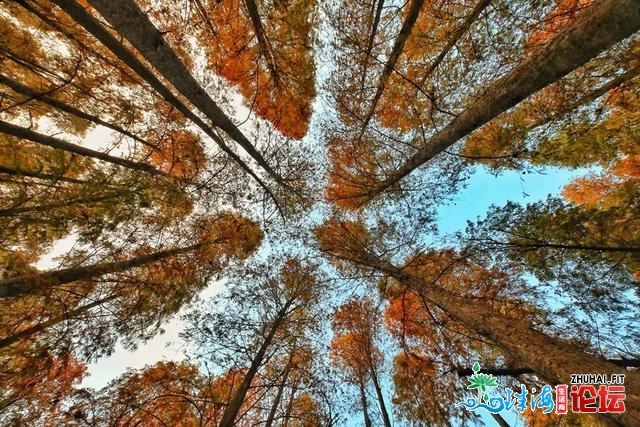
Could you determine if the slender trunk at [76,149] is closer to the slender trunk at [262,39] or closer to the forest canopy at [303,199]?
the forest canopy at [303,199]

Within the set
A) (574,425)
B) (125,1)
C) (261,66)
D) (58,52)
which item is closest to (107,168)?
(58,52)

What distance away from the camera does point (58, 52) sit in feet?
14.6

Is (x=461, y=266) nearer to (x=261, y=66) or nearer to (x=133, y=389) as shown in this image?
Answer: (x=261, y=66)

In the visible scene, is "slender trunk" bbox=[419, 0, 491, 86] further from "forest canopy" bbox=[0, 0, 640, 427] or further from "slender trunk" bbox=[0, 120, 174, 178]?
"slender trunk" bbox=[0, 120, 174, 178]

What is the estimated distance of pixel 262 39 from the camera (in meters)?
4.70

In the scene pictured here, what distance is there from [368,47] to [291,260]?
6118mm

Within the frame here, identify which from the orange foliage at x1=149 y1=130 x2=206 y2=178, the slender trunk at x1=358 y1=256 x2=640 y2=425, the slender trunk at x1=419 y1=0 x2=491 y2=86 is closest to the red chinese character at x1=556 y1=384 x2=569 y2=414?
the slender trunk at x1=358 y1=256 x2=640 y2=425

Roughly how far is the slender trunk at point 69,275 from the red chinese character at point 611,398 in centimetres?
613

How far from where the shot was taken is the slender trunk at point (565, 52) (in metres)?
1.59

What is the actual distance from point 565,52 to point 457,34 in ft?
10.7

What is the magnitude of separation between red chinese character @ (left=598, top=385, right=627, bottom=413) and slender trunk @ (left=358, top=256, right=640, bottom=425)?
54 mm

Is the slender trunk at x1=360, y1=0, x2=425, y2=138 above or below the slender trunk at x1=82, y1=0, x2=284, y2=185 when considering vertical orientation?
above

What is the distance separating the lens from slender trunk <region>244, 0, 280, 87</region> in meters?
3.97

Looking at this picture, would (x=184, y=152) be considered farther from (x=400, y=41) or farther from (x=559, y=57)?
(x=559, y=57)
